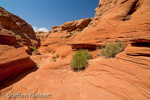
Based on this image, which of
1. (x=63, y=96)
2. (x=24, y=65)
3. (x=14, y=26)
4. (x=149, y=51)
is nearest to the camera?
(x=63, y=96)

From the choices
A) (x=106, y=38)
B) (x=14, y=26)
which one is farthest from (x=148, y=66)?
(x=14, y=26)

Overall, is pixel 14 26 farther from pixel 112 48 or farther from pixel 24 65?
pixel 112 48

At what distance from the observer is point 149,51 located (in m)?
1.89

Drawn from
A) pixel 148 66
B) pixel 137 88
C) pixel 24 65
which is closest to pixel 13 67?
pixel 24 65

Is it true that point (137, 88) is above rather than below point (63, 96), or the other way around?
above

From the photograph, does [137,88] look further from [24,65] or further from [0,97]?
[24,65]

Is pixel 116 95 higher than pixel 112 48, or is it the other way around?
pixel 112 48

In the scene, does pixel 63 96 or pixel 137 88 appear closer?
pixel 137 88

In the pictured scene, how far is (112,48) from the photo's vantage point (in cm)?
329

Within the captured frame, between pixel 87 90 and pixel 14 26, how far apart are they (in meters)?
19.2

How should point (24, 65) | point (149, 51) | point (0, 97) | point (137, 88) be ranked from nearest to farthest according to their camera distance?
point (137, 88)
point (0, 97)
point (149, 51)
point (24, 65)

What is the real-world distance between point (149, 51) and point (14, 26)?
66.3 feet

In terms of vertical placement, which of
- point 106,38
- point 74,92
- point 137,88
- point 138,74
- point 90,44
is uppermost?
point 106,38

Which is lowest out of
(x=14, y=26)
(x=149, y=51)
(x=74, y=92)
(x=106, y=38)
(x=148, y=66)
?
(x=74, y=92)
